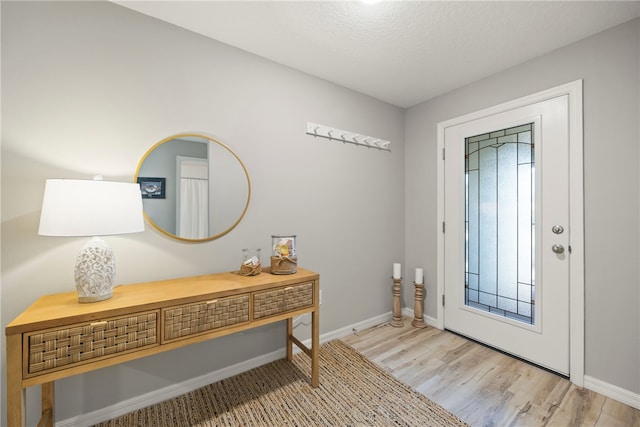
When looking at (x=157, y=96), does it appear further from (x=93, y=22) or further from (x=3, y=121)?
(x=3, y=121)

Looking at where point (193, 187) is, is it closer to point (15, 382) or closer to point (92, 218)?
point (92, 218)

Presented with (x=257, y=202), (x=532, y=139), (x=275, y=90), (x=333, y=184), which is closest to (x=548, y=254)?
(x=532, y=139)

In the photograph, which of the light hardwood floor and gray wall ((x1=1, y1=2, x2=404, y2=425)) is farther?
the light hardwood floor

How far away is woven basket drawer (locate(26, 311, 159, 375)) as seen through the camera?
3.53 ft

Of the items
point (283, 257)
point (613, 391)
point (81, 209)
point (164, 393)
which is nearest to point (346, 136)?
point (283, 257)

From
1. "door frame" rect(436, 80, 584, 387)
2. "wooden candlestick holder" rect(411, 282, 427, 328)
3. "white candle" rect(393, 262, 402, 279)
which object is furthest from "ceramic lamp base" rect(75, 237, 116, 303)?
"door frame" rect(436, 80, 584, 387)

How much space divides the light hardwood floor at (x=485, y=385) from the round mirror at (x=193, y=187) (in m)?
1.64

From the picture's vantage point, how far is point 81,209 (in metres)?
1.18

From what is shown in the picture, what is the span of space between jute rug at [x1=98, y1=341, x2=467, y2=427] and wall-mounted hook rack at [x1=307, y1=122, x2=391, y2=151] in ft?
6.36

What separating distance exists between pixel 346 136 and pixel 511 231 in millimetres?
1648

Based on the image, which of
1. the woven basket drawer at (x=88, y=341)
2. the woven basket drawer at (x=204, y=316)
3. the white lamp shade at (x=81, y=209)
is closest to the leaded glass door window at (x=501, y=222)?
the woven basket drawer at (x=204, y=316)

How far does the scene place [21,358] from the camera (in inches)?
40.8

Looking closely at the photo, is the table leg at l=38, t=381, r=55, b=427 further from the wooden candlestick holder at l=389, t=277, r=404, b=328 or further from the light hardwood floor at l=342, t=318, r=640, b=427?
the wooden candlestick holder at l=389, t=277, r=404, b=328

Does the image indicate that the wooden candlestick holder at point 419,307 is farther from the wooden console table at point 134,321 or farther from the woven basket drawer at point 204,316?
the woven basket drawer at point 204,316
